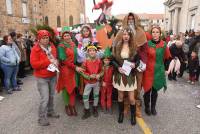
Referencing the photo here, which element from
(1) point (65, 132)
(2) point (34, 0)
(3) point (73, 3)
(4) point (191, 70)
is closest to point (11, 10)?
(2) point (34, 0)

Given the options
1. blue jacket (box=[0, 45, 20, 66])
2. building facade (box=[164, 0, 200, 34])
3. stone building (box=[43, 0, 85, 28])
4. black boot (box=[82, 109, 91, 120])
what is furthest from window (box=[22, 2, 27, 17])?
black boot (box=[82, 109, 91, 120])

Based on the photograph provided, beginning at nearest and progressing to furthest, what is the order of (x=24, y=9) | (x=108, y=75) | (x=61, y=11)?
(x=108, y=75) → (x=24, y=9) → (x=61, y=11)

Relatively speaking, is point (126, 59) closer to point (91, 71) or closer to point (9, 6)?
point (91, 71)

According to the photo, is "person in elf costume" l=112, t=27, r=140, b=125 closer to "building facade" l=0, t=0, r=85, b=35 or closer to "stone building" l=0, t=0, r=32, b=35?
"building facade" l=0, t=0, r=85, b=35

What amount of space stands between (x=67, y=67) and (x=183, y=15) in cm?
2392

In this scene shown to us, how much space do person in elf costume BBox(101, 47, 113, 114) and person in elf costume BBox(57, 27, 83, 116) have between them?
52 centimetres

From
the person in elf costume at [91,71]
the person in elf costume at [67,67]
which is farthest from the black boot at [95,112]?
the person in elf costume at [67,67]

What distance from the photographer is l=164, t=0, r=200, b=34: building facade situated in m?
20.8

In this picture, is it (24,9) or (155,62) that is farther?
(24,9)

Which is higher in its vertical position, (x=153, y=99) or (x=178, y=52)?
(x=178, y=52)

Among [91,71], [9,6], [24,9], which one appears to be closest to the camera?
[91,71]

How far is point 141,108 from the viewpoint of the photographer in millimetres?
5047

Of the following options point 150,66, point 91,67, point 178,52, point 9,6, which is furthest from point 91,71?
point 9,6

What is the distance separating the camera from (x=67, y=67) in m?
4.45
